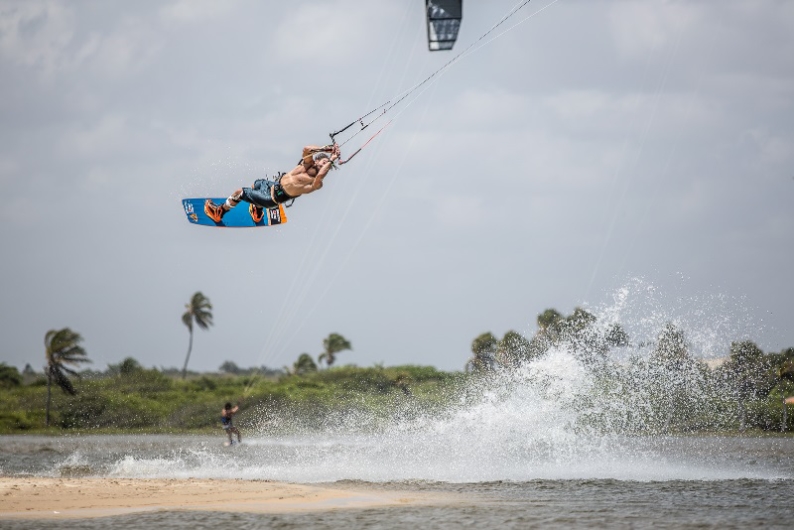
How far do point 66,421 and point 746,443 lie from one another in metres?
42.1

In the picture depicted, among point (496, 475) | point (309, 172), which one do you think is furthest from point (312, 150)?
point (496, 475)

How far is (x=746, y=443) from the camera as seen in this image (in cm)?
3647

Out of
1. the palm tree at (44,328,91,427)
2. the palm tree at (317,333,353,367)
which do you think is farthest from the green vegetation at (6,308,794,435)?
the palm tree at (317,333,353,367)

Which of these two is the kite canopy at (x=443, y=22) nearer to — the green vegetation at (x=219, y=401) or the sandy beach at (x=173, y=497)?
the sandy beach at (x=173, y=497)

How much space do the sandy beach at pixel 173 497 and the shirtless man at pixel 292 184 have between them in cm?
548

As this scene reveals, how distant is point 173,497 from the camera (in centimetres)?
1853

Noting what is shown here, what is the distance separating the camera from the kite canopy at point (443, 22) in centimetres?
1552

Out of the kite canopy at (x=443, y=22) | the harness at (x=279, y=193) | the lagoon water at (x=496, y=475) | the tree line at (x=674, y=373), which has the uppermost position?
the kite canopy at (x=443, y=22)

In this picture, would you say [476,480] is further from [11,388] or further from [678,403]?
[11,388]

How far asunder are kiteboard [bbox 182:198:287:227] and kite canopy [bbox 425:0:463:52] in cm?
397

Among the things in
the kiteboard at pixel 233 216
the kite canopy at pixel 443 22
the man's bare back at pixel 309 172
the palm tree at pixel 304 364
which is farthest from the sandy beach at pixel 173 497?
the palm tree at pixel 304 364

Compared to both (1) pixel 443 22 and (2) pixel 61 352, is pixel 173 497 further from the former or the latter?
(2) pixel 61 352

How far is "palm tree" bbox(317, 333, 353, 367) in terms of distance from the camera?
105m

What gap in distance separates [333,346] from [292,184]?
90.3 m
